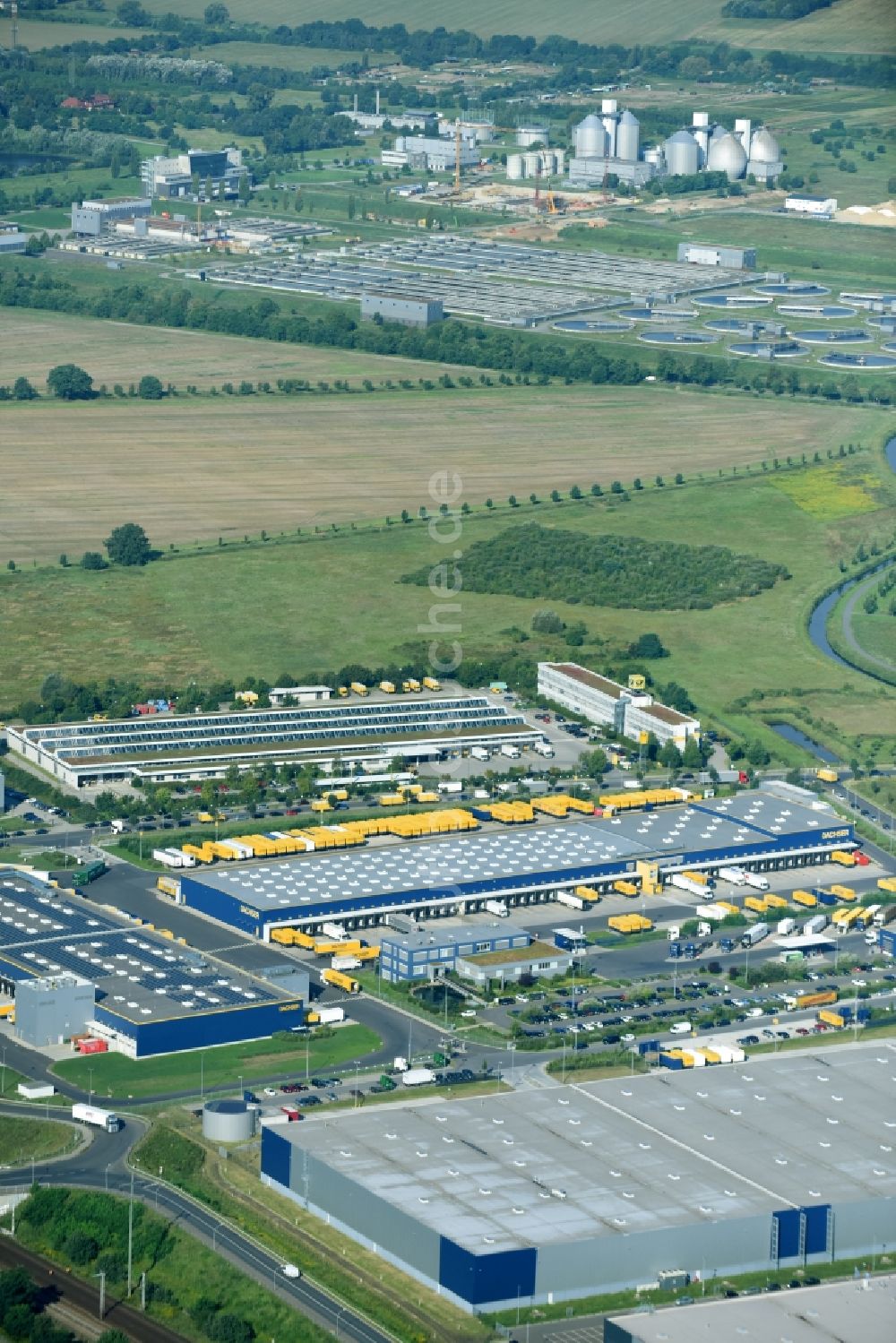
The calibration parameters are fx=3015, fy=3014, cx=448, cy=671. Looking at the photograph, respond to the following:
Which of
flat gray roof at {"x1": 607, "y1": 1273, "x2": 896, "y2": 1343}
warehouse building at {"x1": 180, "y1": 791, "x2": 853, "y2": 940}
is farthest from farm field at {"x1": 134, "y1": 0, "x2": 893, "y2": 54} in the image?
flat gray roof at {"x1": 607, "y1": 1273, "x2": 896, "y2": 1343}

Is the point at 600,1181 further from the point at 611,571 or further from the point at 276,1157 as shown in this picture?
the point at 611,571

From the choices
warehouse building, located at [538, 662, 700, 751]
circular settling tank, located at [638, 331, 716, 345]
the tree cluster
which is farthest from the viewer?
circular settling tank, located at [638, 331, 716, 345]

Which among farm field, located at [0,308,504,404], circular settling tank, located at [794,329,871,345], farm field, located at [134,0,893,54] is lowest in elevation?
farm field, located at [0,308,504,404]

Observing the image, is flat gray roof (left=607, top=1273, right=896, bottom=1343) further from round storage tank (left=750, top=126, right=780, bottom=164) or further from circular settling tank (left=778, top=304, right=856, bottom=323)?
round storage tank (left=750, top=126, right=780, bottom=164)

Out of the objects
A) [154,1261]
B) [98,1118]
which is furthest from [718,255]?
[154,1261]

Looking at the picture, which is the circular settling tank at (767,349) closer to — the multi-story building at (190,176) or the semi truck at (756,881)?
the multi-story building at (190,176)
